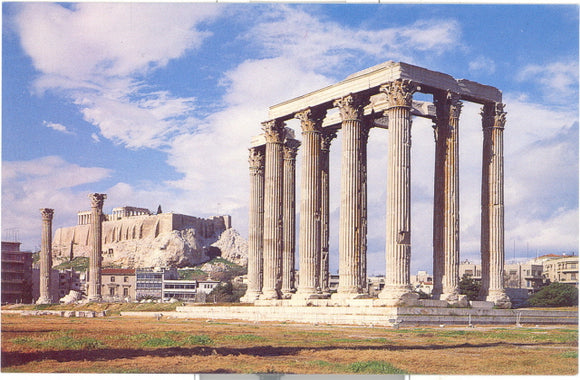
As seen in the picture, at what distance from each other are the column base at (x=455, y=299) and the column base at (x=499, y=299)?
9.19 ft

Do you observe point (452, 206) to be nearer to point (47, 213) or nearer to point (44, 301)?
point (47, 213)

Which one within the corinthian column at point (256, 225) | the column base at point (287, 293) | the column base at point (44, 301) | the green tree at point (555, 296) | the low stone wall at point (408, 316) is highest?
the corinthian column at point (256, 225)

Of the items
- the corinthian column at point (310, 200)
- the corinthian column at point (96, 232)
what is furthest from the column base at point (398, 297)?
the corinthian column at point (96, 232)

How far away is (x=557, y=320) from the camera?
46.9 metres

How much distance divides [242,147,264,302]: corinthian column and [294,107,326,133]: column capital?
40.3 feet

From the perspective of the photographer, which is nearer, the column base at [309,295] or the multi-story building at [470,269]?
the column base at [309,295]

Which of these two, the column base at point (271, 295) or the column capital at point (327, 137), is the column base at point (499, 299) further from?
the column capital at point (327, 137)

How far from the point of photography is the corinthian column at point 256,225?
64750 mm

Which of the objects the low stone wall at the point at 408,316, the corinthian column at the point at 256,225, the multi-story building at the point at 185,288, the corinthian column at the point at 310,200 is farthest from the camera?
the multi-story building at the point at 185,288

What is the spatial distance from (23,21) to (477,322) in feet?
90.4

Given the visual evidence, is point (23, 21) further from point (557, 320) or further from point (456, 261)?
point (557, 320)

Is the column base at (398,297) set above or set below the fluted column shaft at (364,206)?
below

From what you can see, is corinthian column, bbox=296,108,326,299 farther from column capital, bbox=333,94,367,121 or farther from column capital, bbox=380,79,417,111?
column capital, bbox=380,79,417,111

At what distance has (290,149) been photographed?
6306 cm
